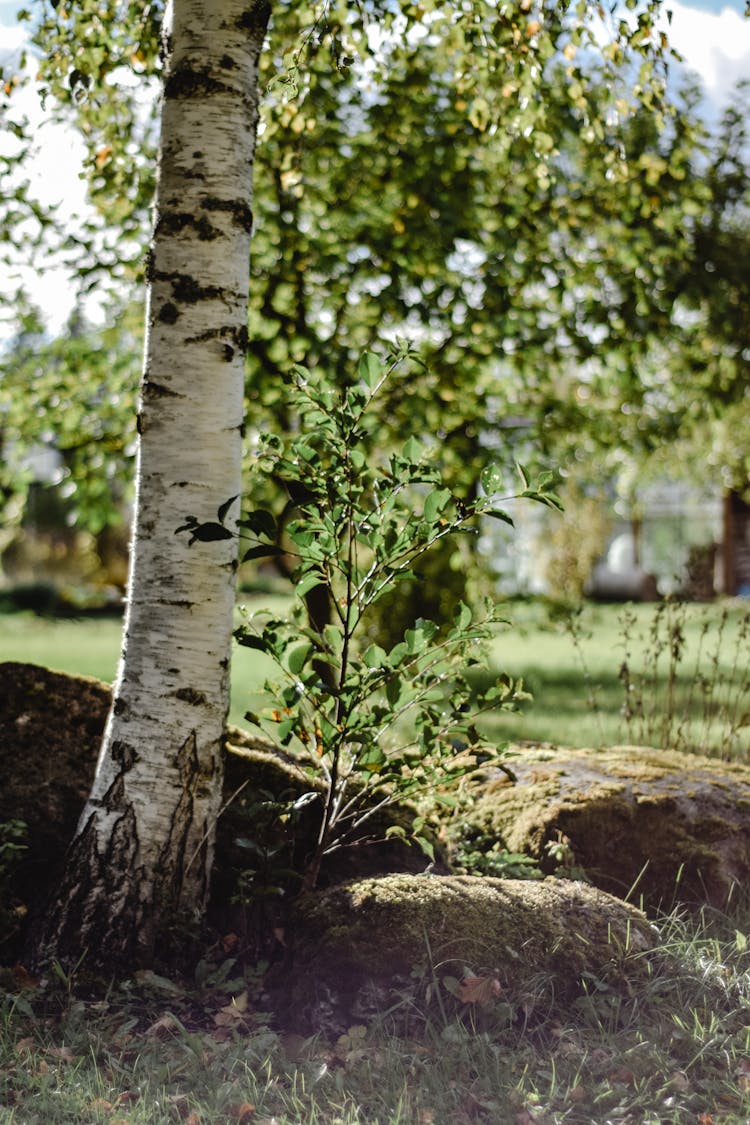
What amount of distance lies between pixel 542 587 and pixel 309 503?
1973 centimetres

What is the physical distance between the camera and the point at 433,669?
326 centimetres

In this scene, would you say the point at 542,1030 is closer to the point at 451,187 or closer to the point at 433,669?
the point at 433,669

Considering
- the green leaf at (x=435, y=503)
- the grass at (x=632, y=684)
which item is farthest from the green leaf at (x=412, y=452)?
the grass at (x=632, y=684)

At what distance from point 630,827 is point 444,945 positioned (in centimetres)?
118

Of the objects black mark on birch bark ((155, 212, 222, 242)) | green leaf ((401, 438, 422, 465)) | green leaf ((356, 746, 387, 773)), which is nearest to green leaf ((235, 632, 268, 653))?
green leaf ((356, 746, 387, 773))

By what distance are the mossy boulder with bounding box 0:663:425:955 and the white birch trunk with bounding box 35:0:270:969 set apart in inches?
10.9

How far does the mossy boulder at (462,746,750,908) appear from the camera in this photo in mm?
3746

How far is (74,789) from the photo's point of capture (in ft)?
12.4

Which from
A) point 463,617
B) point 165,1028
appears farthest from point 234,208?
point 165,1028

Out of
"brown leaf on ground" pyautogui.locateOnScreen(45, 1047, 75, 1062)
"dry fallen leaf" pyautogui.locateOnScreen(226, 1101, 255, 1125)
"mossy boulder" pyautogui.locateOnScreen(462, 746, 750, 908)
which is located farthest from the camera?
"mossy boulder" pyautogui.locateOnScreen(462, 746, 750, 908)

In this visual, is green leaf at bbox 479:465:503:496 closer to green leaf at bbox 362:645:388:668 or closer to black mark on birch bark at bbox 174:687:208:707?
green leaf at bbox 362:645:388:668

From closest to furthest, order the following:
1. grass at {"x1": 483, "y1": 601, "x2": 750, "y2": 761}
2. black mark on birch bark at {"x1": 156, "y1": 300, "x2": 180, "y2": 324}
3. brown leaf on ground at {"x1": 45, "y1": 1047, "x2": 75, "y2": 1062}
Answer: brown leaf on ground at {"x1": 45, "y1": 1047, "x2": 75, "y2": 1062}
black mark on birch bark at {"x1": 156, "y1": 300, "x2": 180, "y2": 324}
grass at {"x1": 483, "y1": 601, "x2": 750, "y2": 761}

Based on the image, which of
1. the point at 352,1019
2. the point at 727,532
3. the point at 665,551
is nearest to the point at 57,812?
the point at 352,1019

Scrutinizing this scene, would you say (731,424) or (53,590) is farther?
(53,590)
